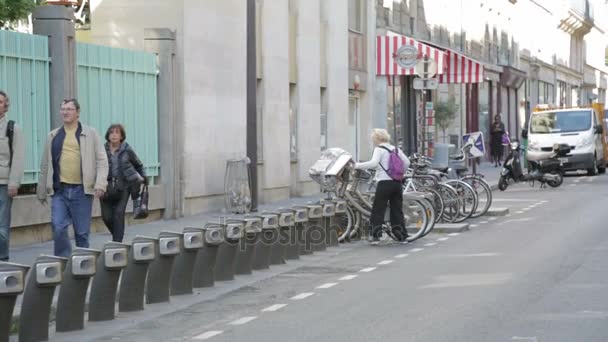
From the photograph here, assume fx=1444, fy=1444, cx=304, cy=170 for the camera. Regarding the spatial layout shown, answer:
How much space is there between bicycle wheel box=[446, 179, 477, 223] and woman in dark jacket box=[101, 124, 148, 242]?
27.7 ft

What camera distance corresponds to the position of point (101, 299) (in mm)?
11977

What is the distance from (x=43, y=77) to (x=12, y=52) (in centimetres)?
101

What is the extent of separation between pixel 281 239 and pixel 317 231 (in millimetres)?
1728

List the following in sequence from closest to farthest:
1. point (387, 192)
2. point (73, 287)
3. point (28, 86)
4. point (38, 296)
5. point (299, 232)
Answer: point (38, 296), point (73, 287), point (299, 232), point (28, 86), point (387, 192)

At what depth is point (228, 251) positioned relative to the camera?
1508cm

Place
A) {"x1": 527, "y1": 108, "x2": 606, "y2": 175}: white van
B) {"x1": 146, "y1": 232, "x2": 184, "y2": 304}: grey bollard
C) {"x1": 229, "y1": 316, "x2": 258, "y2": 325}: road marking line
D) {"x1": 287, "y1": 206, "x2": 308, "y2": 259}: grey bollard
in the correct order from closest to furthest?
{"x1": 229, "y1": 316, "x2": 258, "y2": 325}: road marking line < {"x1": 146, "y1": 232, "x2": 184, "y2": 304}: grey bollard < {"x1": 287, "y1": 206, "x2": 308, "y2": 259}: grey bollard < {"x1": 527, "y1": 108, "x2": 606, "y2": 175}: white van

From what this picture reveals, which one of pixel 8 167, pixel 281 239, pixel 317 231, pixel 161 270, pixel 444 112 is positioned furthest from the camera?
pixel 444 112

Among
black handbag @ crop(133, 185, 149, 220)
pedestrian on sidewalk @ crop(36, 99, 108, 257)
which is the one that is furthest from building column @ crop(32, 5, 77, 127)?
pedestrian on sidewalk @ crop(36, 99, 108, 257)

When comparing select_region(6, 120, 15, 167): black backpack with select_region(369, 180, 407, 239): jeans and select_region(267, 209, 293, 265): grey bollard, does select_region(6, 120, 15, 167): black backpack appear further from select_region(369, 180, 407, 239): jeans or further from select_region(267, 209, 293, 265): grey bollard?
select_region(369, 180, 407, 239): jeans

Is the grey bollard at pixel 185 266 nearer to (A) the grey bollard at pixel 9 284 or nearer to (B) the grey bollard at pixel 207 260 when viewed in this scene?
(B) the grey bollard at pixel 207 260

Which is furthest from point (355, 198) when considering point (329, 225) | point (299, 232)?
point (299, 232)

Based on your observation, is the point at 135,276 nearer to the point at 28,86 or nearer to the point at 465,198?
the point at 28,86

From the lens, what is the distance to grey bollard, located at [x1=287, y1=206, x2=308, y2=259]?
17.5 metres

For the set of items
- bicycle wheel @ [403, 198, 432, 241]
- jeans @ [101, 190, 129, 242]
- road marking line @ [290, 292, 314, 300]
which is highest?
jeans @ [101, 190, 129, 242]
